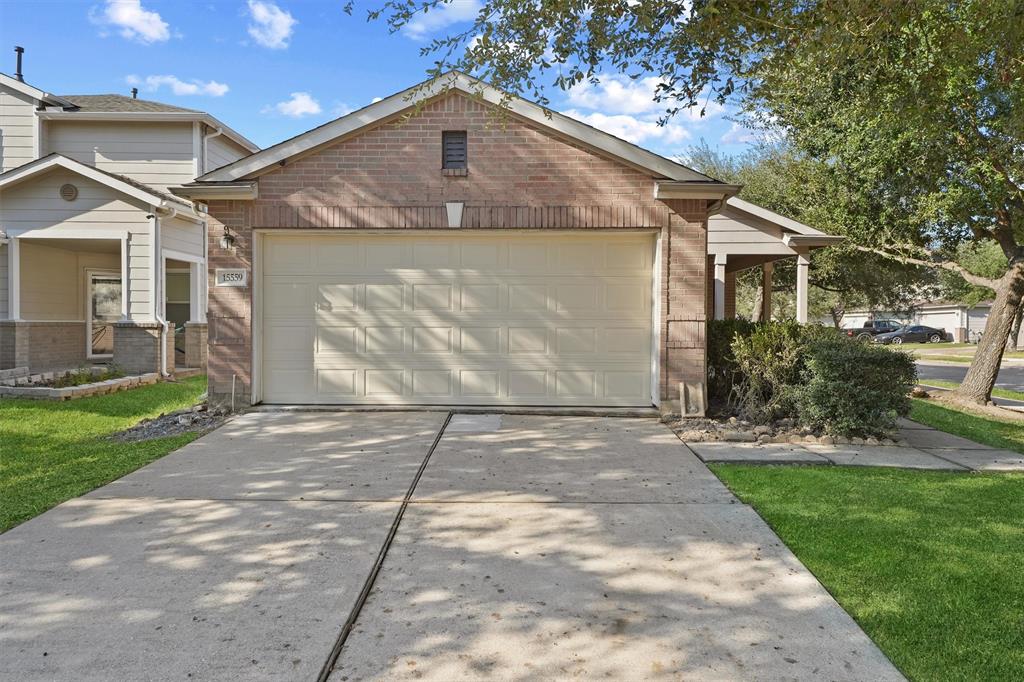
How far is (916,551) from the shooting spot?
4070 mm

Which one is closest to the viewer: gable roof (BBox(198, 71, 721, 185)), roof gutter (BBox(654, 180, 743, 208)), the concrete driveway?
the concrete driveway

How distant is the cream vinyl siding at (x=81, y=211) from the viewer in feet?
40.7

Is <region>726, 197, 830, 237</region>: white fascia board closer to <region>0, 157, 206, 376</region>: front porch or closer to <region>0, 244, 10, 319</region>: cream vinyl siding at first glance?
<region>0, 157, 206, 376</region>: front porch

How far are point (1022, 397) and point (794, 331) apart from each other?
9372mm

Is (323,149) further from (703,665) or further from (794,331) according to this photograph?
(703,665)

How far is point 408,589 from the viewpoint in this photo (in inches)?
139

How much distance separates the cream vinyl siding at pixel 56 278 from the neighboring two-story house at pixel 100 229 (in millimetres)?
26

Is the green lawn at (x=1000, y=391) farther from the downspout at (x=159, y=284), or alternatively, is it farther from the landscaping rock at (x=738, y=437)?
the downspout at (x=159, y=284)

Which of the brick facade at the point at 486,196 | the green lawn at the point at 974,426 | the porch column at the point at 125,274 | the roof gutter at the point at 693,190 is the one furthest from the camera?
the porch column at the point at 125,274

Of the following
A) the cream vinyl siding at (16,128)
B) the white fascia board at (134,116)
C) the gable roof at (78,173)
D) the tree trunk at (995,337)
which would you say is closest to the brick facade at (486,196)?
the gable roof at (78,173)

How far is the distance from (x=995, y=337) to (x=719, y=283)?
513 cm

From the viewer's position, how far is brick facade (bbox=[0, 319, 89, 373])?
1241 centimetres

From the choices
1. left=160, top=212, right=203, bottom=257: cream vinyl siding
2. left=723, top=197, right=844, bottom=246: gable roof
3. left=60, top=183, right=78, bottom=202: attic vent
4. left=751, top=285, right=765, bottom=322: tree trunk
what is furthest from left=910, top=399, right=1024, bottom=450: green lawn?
left=60, top=183, right=78, bottom=202: attic vent

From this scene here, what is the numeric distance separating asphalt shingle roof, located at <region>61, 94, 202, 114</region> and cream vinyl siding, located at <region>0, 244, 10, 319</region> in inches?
179
